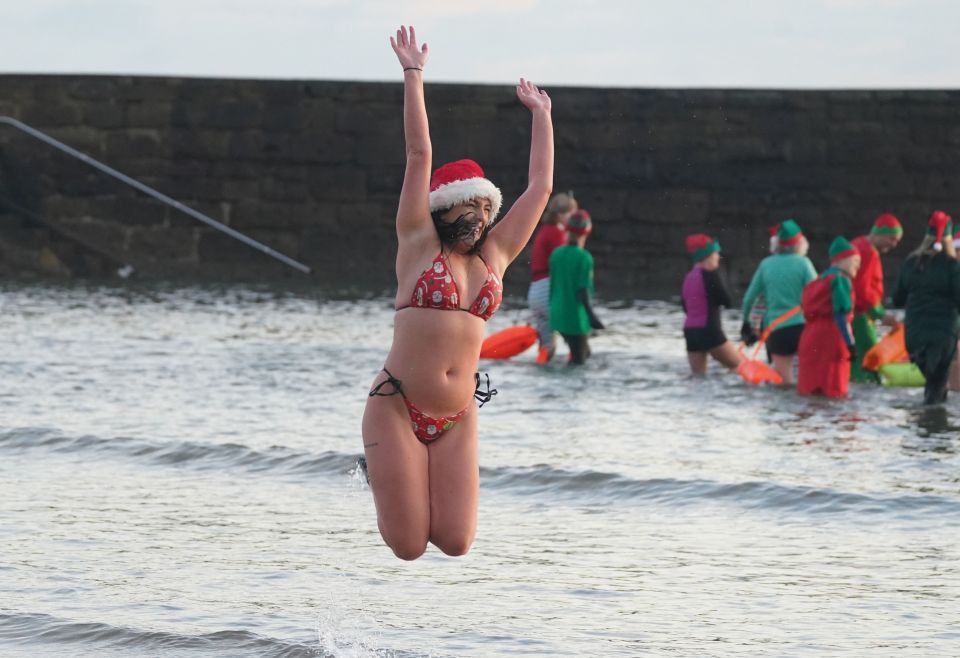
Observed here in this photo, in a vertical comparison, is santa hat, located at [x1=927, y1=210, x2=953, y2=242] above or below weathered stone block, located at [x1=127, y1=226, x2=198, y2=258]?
above

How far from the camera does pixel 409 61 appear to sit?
19.0 ft

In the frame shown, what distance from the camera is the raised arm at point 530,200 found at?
6004 millimetres

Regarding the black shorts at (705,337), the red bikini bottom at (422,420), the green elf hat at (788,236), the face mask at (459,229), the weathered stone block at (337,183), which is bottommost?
the black shorts at (705,337)

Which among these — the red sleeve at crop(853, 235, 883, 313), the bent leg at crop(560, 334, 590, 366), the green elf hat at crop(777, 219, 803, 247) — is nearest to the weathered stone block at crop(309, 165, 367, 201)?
the bent leg at crop(560, 334, 590, 366)

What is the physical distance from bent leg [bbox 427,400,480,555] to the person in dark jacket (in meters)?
7.67

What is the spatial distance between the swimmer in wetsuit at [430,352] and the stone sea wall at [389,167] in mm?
20951

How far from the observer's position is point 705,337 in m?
15.3

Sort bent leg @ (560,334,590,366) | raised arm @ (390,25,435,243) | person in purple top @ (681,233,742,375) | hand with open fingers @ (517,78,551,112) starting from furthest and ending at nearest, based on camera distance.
Result: bent leg @ (560,334,590,366) < person in purple top @ (681,233,742,375) < hand with open fingers @ (517,78,551,112) < raised arm @ (390,25,435,243)

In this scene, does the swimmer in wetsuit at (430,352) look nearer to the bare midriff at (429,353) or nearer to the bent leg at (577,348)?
the bare midriff at (429,353)

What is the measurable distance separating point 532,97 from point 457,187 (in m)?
0.69

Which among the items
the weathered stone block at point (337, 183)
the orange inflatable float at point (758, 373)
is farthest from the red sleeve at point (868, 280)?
the weathered stone block at point (337, 183)

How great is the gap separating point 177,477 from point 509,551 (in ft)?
9.46

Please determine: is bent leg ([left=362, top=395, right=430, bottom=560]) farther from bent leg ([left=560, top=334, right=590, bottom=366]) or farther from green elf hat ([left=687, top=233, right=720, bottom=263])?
bent leg ([left=560, top=334, right=590, bottom=366])

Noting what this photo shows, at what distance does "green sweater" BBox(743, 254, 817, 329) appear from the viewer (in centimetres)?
1441
